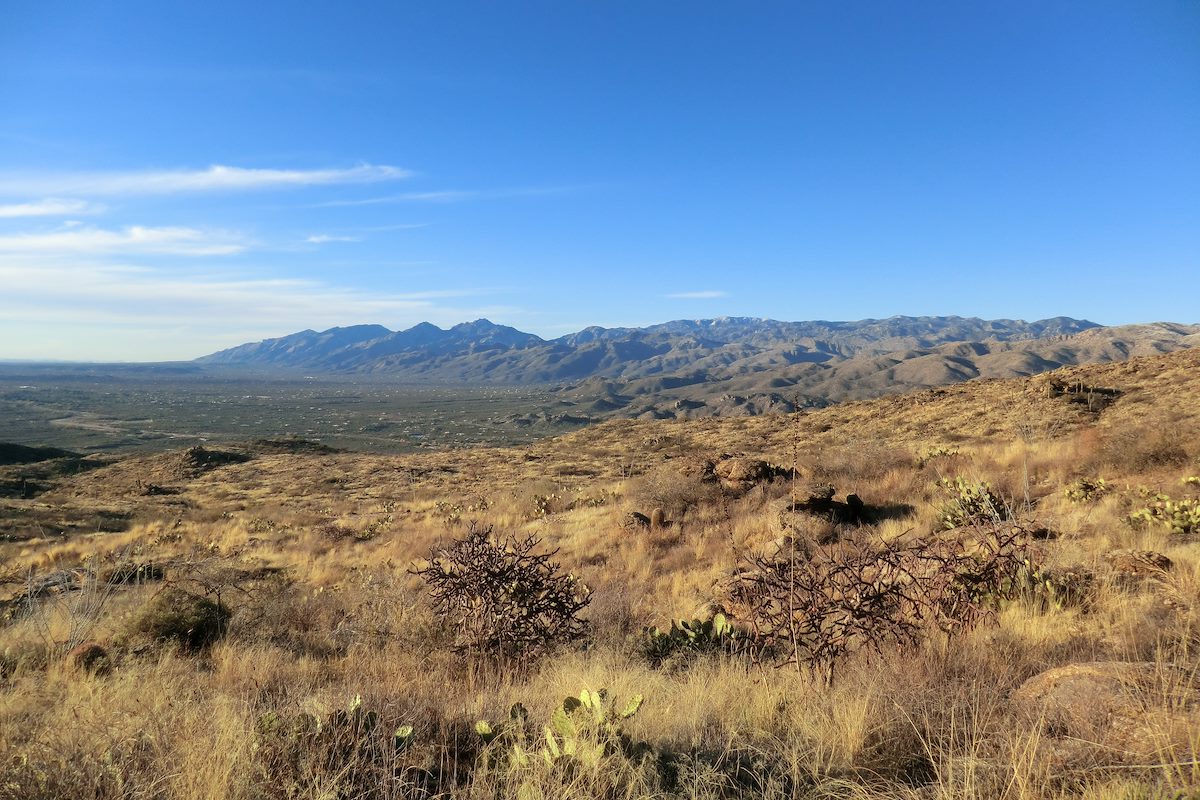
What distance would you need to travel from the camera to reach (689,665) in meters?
4.39

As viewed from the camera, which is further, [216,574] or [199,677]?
[216,574]

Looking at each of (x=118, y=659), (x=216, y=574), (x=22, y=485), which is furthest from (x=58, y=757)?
(x=22, y=485)

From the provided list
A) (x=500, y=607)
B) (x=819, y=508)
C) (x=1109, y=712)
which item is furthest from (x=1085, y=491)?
(x=500, y=607)

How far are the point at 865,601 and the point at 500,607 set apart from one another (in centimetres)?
291

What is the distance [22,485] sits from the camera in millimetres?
30312

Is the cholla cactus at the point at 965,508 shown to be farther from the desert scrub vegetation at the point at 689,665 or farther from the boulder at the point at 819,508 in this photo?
the boulder at the point at 819,508

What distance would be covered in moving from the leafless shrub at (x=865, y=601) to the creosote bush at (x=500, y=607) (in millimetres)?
1624

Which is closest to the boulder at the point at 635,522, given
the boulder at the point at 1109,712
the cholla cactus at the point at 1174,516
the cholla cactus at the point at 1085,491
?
the cholla cactus at the point at 1085,491

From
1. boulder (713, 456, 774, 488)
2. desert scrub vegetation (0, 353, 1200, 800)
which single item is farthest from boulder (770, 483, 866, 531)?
boulder (713, 456, 774, 488)

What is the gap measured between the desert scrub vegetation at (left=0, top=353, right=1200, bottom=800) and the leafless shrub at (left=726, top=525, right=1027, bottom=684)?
1.4 inches

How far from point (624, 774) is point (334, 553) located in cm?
1236

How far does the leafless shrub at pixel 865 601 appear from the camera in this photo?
149 inches

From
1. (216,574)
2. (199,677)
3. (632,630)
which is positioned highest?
(199,677)

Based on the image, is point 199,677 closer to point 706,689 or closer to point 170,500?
point 706,689
